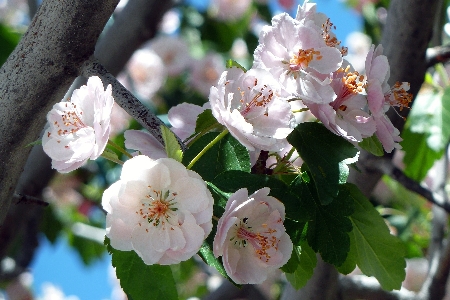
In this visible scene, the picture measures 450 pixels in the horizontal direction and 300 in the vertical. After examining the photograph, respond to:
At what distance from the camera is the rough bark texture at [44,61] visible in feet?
2.35

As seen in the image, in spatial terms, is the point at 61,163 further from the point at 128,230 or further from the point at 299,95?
the point at 299,95

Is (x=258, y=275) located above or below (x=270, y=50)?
below

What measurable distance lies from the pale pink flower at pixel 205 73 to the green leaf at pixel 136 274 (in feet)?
5.91

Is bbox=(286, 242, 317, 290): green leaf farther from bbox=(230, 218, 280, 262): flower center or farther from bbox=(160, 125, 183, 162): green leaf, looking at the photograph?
bbox=(160, 125, 183, 162): green leaf

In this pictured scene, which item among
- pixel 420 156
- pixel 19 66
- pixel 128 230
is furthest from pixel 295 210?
pixel 420 156

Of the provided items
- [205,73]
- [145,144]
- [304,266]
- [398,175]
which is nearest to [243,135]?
[145,144]

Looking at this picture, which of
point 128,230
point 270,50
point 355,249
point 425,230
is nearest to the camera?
point 128,230

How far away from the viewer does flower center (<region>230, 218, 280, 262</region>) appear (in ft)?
2.13

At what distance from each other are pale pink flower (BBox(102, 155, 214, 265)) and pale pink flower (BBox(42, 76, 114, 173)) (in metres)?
0.06

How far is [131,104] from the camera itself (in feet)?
2.30

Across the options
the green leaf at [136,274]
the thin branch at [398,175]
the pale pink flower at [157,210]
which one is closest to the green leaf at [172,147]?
the pale pink flower at [157,210]

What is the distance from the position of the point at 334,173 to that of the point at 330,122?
59mm

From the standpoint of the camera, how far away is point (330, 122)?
0.67 meters

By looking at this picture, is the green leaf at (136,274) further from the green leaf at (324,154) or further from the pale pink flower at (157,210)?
the green leaf at (324,154)
